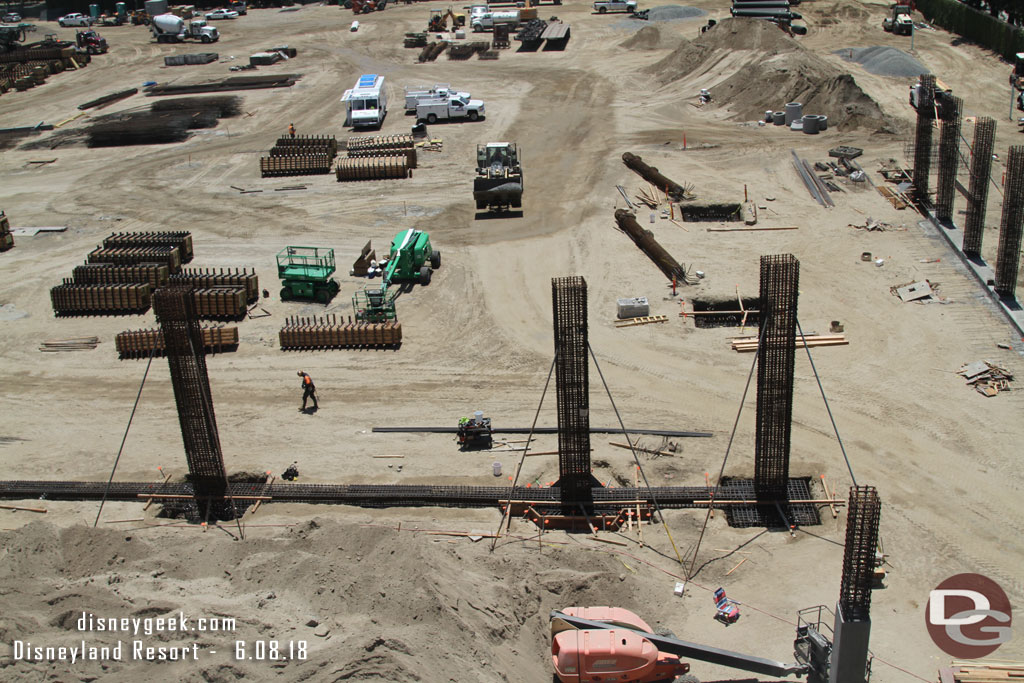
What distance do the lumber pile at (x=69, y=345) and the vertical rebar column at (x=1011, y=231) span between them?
1177 inches

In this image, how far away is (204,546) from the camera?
19.8m

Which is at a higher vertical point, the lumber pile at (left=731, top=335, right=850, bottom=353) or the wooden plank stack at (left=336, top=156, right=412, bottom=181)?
the wooden plank stack at (left=336, top=156, right=412, bottom=181)

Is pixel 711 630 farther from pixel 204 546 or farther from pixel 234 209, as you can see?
pixel 234 209

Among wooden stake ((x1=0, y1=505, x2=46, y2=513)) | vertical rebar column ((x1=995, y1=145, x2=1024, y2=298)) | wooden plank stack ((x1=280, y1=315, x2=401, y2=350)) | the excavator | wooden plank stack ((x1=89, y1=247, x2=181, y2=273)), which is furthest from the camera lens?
the excavator

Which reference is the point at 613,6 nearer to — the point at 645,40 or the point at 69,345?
the point at 645,40

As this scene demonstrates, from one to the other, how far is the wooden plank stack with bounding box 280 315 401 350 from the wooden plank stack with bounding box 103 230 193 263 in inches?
358

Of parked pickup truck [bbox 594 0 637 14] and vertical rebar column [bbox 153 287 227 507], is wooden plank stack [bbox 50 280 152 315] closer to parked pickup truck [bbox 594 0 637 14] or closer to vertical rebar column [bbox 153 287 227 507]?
vertical rebar column [bbox 153 287 227 507]

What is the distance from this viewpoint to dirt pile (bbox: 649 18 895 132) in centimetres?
4675

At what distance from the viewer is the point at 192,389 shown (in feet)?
72.8

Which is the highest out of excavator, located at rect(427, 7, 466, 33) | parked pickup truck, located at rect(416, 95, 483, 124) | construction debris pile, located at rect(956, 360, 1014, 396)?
excavator, located at rect(427, 7, 466, 33)

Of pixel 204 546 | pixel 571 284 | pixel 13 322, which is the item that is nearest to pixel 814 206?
pixel 571 284

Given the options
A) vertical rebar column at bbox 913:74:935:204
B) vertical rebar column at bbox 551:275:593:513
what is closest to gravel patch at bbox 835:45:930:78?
vertical rebar column at bbox 913:74:935:204

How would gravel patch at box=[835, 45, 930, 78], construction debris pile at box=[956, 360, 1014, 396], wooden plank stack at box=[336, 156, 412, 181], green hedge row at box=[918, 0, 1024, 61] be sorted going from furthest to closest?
green hedge row at box=[918, 0, 1024, 61] < gravel patch at box=[835, 45, 930, 78] < wooden plank stack at box=[336, 156, 412, 181] < construction debris pile at box=[956, 360, 1014, 396]

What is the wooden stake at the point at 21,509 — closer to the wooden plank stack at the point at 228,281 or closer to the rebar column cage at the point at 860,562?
the wooden plank stack at the point at 228,281
